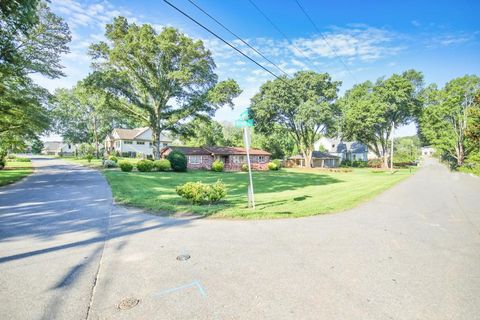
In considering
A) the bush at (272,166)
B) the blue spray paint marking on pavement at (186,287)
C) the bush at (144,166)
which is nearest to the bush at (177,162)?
the bush at (144,166)

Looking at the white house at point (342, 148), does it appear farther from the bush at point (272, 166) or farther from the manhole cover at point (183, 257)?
the manhole cover at point (183, 257)

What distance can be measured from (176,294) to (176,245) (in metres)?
2.00

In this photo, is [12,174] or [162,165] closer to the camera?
[12,174]

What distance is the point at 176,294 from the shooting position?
3.43 meters

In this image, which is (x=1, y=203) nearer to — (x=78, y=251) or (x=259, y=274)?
(x=78, y=251)

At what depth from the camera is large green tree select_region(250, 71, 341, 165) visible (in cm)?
3691

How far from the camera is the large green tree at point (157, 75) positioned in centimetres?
2630

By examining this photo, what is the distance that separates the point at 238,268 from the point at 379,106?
46.6m

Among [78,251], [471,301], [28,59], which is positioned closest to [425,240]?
[471,301]

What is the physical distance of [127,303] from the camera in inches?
127

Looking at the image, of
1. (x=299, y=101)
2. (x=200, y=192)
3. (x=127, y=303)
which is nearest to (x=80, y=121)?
(x=299, y=101)

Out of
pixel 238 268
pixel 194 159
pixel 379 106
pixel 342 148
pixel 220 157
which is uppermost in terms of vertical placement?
pixel 379 106

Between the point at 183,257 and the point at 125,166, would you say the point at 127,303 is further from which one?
the point at 125,166

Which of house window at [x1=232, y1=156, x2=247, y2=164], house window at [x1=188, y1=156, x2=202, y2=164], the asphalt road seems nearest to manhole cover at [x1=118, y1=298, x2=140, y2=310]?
the asphalt road
